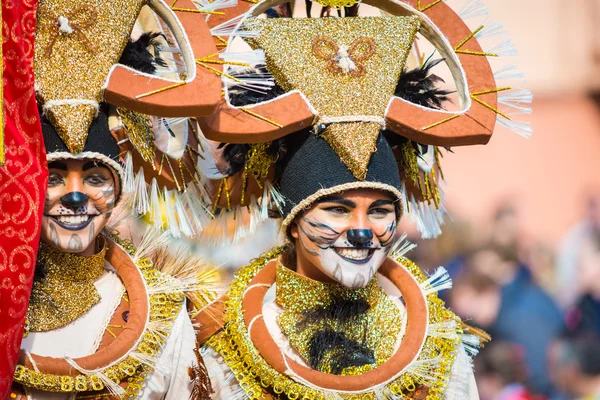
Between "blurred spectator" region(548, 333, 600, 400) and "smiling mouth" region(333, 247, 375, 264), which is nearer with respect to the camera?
"smiling mouth" region(333, 247, 375, 264)

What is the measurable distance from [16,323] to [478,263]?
13.2ft

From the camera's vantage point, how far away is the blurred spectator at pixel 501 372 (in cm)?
644

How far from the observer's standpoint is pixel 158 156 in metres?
4.00

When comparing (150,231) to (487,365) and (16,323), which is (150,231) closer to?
(16,323)

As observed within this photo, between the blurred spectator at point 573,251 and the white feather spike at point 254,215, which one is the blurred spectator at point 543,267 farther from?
the white feather spike at point 254,215

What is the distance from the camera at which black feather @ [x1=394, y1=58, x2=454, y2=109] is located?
4.12m

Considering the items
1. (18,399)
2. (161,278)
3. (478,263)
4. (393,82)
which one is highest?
(393,82)

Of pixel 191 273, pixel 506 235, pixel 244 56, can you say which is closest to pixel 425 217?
pixel 191 273

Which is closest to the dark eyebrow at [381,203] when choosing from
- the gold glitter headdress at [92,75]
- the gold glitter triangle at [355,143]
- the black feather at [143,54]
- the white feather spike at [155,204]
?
the gold glitter triangle at [355,143]

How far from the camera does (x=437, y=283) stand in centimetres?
427

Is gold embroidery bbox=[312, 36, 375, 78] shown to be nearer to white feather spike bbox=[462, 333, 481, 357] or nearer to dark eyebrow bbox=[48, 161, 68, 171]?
dark eyebrow bbox=[48, 161, 68, 171]

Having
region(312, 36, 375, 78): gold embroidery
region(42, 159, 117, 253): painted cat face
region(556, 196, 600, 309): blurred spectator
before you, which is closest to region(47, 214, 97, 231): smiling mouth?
region(42, 159, 117, 253): painted cat face

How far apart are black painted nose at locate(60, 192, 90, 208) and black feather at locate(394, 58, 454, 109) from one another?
1.24 m

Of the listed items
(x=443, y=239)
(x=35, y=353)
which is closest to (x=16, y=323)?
(x=35, y=353)
